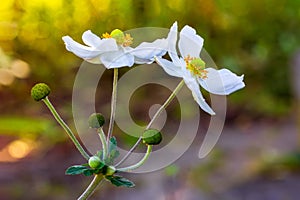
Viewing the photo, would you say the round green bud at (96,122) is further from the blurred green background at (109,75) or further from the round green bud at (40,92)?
the blurred green background at (109,75)

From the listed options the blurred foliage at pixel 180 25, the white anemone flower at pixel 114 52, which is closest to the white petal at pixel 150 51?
the white anemone flower at pixel 114 52

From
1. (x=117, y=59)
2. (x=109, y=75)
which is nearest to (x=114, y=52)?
(x=117, y=59)

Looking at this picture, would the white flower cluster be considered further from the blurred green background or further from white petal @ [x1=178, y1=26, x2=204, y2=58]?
the blurred green background

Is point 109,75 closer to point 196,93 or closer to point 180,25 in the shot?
point 180,25

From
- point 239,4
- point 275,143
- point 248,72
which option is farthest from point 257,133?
point 239,4

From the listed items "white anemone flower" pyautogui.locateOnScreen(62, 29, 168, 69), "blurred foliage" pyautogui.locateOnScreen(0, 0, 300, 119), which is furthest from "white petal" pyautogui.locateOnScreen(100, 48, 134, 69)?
"blurred foliage" pyautogui.locateOnScreen(0, 0, 300, 119)

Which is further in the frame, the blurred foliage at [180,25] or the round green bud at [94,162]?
the blurred foliage at [180,25]

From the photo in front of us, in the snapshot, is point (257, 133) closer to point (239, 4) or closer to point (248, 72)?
point (248, 72)
